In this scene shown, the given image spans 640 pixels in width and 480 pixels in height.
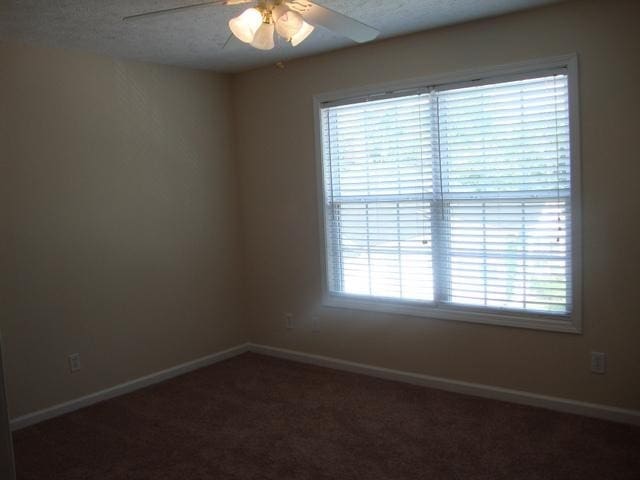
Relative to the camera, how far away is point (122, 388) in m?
4.14

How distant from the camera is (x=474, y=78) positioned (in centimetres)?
359

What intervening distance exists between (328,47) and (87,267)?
7.53 ft

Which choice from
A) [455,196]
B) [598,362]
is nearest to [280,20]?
[455,196]

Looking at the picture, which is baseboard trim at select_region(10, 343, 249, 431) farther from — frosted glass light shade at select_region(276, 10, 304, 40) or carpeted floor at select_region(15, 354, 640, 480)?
frosted glass light shade at select_region(276, 10, 304, 40)

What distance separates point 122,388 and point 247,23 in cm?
289

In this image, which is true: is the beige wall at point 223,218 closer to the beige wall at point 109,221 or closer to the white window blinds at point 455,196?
the beige wall at point 109,221

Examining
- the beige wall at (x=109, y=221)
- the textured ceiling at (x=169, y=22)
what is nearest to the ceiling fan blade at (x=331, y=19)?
the textured ceiling at (x=169, y=22)

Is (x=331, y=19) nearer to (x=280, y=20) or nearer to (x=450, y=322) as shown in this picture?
(x=280, y=20)

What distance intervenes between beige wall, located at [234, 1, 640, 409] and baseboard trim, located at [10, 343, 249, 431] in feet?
1.22

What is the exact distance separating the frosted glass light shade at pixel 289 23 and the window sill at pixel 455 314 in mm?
2215

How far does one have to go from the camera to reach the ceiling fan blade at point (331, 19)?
235cm

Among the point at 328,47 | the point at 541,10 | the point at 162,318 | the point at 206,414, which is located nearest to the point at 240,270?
the point at 162,318

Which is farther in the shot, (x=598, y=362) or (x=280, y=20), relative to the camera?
(x=598, y=362)

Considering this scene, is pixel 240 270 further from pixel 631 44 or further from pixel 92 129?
pixel 631 44
